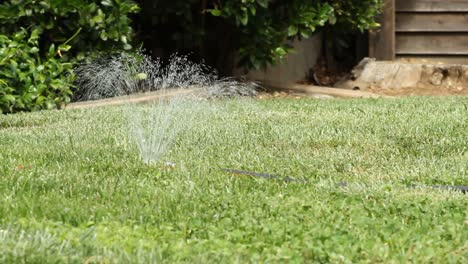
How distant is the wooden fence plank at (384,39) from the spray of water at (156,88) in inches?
74.0

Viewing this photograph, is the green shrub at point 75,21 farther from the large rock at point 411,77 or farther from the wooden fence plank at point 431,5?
the wooden fence plank at point 431,5

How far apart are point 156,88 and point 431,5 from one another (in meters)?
3.66

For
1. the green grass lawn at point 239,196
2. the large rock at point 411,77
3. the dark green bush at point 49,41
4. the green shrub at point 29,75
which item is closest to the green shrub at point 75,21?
the dark green bush at point 49,41

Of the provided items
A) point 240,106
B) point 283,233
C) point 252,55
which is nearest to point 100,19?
point 240,106

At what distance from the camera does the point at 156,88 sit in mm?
8961

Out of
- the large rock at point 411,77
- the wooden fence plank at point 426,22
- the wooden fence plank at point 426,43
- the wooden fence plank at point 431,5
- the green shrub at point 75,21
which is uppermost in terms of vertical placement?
the green shrub at point 75,21

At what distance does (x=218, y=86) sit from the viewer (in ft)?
30.4

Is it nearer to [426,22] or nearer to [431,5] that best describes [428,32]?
[426,22]

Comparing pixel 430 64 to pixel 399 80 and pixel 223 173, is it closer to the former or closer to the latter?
pixel 399 80

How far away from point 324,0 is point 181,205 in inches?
254

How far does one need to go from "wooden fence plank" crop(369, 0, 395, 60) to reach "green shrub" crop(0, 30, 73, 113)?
14.0 ft

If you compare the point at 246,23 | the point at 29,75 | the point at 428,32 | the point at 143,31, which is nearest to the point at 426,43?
the point at 428,32

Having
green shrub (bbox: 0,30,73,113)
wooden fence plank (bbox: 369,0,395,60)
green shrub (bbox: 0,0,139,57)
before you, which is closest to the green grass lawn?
green shrub (bbox: 0,30,73,113)

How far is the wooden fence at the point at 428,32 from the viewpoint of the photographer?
10766mm
